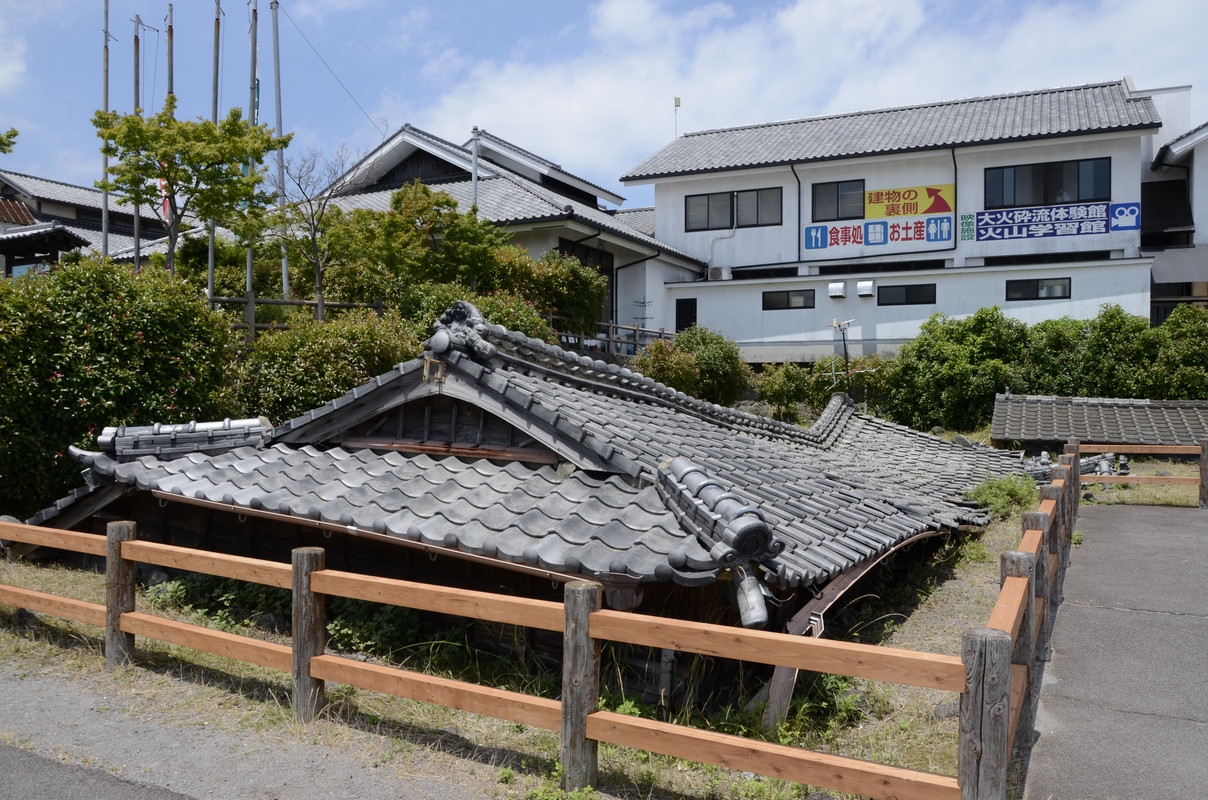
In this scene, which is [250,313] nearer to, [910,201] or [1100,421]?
[1100,421]

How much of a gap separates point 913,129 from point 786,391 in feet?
36.4

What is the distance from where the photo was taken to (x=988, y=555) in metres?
10.6

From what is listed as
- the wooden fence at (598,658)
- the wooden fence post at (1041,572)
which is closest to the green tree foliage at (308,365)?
the wooden fence at (598,658)

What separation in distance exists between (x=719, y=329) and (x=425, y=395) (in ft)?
76.4

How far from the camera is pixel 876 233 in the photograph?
29375 millimetres

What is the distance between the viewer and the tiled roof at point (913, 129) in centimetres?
2684

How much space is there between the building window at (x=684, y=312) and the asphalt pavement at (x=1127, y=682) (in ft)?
68.1

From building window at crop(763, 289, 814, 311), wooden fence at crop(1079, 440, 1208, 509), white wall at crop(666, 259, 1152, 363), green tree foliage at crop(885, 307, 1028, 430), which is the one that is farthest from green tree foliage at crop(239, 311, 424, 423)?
building window at crop(763, 289, 814, 311)

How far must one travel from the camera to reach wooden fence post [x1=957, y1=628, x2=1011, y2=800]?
3596mm

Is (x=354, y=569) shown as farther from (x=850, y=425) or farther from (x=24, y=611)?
(x=850, y=425)

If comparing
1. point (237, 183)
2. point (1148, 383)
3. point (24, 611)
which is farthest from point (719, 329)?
point (24, 611)

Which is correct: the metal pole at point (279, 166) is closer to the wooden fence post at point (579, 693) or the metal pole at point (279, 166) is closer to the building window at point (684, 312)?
the building window at point (684, 312)

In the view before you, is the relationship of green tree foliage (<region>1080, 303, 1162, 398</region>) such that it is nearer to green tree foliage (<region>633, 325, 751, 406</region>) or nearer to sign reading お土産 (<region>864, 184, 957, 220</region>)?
sign reading お土産 (<region>864, 184, 957, 220</region>)

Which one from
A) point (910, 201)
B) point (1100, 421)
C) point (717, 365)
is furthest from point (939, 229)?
point (1100, 421)
